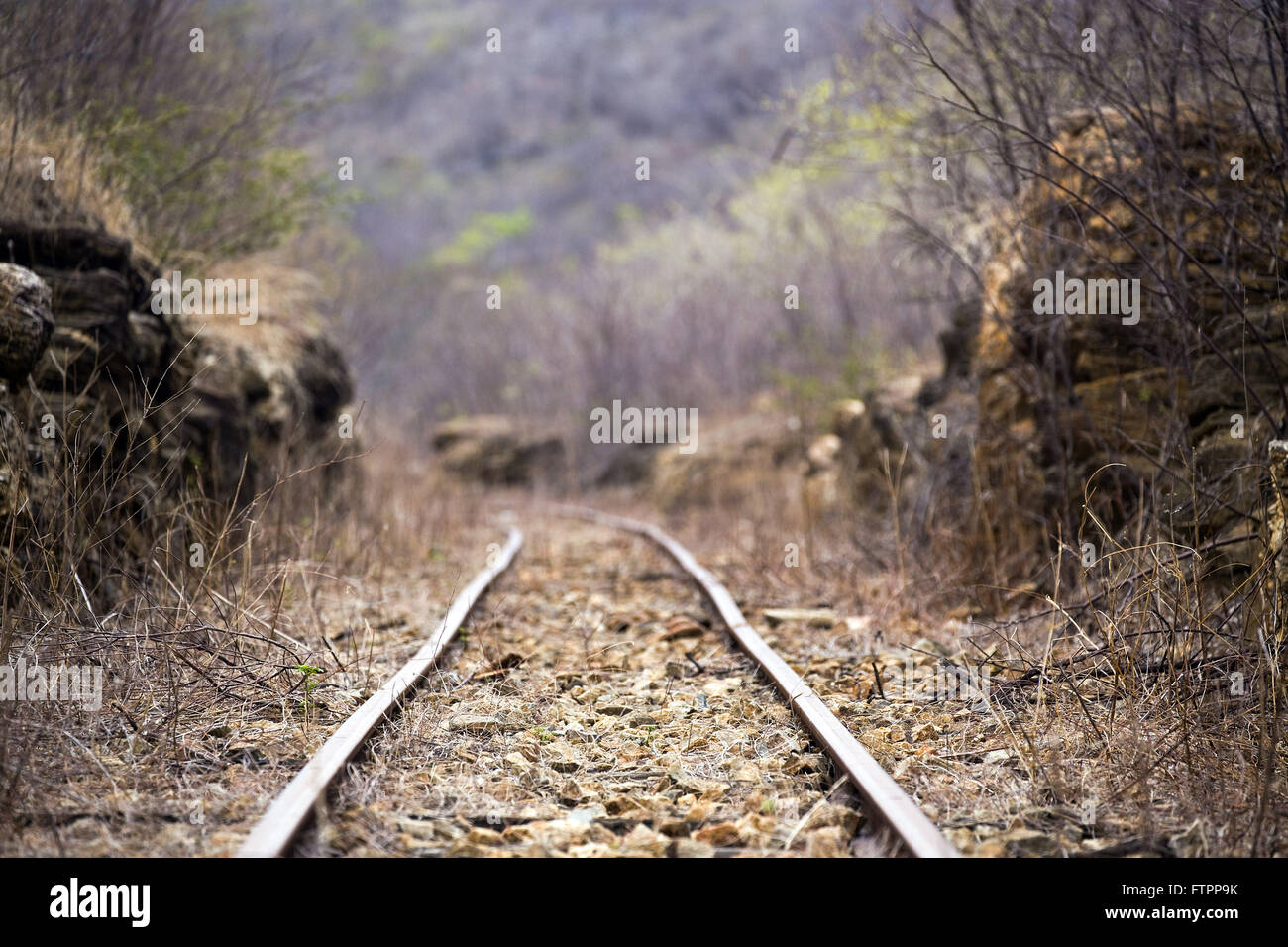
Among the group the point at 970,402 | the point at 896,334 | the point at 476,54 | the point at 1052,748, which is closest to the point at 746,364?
the point at 896,334

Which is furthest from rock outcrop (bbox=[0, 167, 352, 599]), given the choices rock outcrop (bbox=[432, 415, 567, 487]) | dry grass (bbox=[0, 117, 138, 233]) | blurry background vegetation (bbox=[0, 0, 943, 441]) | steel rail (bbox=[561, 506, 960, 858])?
rock outcrop (bbox=[432, 415, 567, 487])

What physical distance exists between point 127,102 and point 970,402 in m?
6.94

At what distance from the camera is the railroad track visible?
9.09 ft

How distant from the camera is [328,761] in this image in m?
3.37

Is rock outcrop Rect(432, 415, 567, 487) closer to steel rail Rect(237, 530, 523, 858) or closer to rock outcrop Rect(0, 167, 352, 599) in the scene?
rock outcrop Rect(0, 167, 352, 599)

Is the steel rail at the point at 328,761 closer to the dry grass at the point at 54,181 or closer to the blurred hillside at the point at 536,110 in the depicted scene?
the dry grass at the point at 54,181

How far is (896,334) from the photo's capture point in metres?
14.3

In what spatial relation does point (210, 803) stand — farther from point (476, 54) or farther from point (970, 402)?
point (476, 54)

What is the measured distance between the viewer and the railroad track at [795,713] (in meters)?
2.77

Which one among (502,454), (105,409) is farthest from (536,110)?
(105,409)

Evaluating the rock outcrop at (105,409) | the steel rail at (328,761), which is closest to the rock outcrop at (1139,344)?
the steel rail at (328,761)

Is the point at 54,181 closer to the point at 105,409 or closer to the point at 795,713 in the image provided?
the point at 105,409

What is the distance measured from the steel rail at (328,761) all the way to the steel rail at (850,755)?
169 centimetres

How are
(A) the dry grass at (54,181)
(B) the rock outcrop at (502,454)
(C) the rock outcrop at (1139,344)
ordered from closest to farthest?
(C) the rock outcrop at (1139,344), (A) the dry grass at (54,181), (B) the rock outcrop at (502,454)
